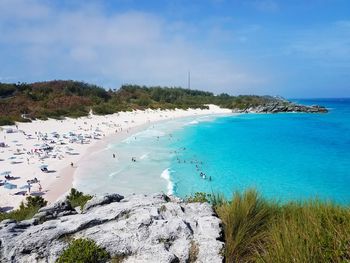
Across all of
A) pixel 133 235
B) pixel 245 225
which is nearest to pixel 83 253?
pixel 133 235

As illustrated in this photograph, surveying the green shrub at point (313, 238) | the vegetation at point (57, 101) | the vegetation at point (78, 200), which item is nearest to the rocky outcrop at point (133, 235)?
the green shrub at point (313, 238)

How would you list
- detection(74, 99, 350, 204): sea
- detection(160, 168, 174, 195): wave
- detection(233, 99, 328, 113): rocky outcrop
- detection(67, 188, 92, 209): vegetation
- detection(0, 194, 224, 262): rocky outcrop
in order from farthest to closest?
detection(233, 99, 328, 113): rocky outcrop, detection(74, 99, 350, 204): sea, detection(160, 168, 174, 195): wave, detection(67, 188, 92, 209): vegetation, detection(0, 194, 224, 262): rocky outcrop

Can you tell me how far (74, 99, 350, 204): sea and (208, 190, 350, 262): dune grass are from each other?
725cm

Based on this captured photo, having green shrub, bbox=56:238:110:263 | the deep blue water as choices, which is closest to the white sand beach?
the deep blue water

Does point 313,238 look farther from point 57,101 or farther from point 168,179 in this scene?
point 57,101

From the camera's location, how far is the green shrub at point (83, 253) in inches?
220

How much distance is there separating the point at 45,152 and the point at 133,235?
24.0m

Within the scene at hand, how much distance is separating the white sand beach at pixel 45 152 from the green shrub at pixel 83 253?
446 inches

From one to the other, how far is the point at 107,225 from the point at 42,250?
4.32 feet

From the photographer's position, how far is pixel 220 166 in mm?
27438

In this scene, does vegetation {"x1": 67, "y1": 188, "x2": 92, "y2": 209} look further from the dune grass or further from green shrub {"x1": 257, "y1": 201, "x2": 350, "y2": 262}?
green shrub {"x1": 257, "y1": 201, "x2": 350, "y2": 262}

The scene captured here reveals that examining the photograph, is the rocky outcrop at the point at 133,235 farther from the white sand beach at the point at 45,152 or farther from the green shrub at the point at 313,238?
the white sand beach at the point at 45,152

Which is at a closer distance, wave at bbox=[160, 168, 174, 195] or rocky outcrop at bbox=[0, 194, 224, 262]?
rocky outcrop at bbox=[0, 194, 224, 262]

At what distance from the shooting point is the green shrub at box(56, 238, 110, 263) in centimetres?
559
